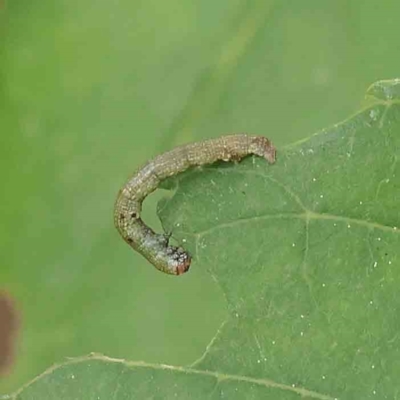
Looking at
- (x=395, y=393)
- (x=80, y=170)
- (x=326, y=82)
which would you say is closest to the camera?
(x=395, y=393)

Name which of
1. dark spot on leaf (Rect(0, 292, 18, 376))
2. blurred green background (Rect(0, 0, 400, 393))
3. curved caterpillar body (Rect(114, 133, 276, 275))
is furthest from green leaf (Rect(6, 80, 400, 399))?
dark spot on leaf (Rect(0, 292, 18, 376))

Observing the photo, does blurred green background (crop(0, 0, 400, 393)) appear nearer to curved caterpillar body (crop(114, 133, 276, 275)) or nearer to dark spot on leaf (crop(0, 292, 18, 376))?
dark spot on leaf (crop(0, 292, 18, 376))

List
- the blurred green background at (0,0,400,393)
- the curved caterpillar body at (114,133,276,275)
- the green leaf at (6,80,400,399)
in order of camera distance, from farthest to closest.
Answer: the blurred green background at (0,0,400,393)
the curved caterpillar body at (114,133,276,275)
the green leaf at (6,80,400,399)

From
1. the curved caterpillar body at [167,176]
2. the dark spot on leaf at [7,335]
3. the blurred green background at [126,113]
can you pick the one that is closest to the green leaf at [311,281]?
the curved caterpillar body at [167,176]

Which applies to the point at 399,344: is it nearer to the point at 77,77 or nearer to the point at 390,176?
the point at 390,176

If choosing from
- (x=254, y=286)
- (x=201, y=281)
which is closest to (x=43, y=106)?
(x=201, y=281)

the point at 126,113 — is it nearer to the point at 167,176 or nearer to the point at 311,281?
the point at 167,176

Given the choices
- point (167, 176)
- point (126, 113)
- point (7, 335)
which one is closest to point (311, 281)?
point (167, 176)
